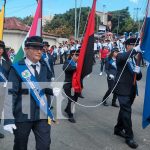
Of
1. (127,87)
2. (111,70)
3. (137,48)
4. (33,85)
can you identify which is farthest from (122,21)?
(33,85)

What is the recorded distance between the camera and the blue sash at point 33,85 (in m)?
4.88

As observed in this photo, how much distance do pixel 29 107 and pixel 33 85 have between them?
0.30 metres

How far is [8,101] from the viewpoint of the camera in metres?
5.05

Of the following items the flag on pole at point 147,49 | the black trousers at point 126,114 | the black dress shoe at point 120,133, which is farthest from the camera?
the black dress shoe at point 120,133

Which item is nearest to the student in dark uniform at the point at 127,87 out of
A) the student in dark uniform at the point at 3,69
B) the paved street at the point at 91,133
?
the paved street at the point at 91,133

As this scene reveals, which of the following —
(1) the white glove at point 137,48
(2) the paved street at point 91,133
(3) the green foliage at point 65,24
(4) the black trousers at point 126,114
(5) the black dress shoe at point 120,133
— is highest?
(3) the green foliage at point 65,24

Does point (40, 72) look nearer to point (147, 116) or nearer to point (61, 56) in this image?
point (147, 116)

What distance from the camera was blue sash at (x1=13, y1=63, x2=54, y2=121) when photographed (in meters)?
4.88

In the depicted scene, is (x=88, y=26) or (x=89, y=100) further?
(x=89, y=100)

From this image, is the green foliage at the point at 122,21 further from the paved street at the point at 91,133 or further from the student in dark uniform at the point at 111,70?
the paved street at the point at 91,133

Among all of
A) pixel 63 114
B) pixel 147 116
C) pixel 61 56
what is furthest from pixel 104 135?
pixel 61 56

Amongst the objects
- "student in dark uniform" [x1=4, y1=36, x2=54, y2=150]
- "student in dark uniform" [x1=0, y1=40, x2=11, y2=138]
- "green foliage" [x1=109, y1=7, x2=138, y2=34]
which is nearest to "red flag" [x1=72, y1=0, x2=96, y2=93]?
"student in dark uniform" [x1=0, y1=40, x2=11, y2=138]

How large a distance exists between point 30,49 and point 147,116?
257 cm

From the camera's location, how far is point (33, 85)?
4965 millimetres
